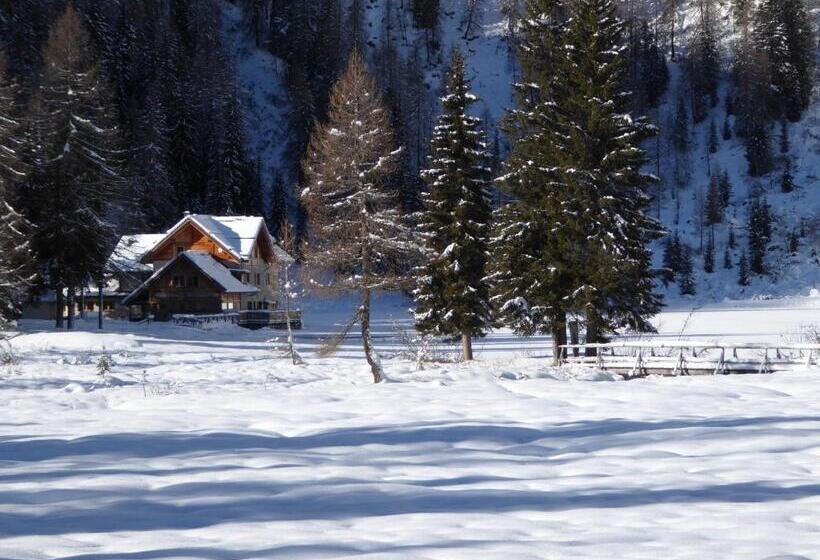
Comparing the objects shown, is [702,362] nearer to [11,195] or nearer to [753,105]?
[11,195]

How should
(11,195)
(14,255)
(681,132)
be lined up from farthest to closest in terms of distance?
1. (681,132)
2. (11,195)
3. (14,255)

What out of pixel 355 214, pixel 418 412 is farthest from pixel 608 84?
pixel 418 412

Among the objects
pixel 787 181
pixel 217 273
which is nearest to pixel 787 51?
pixel 787 181

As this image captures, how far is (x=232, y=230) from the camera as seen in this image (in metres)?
61.5

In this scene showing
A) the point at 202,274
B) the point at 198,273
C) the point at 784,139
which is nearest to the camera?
the point at 202,274

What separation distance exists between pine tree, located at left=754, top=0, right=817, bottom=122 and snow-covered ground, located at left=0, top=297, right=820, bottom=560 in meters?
92.1

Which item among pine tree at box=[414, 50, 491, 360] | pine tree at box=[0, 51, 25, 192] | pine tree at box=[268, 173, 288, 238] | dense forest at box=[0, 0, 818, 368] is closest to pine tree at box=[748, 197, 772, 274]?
dense forest at box=[0, 0, 818, 368]

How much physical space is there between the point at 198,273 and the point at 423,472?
50.1m

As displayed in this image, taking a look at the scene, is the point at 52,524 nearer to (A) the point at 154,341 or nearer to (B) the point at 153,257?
(A) the point at 154,341

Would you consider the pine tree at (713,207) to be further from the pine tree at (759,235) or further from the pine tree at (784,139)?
the pine tree at (784,139)

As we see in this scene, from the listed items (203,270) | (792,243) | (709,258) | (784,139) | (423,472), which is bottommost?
(423,472)

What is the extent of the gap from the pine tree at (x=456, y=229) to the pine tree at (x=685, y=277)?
54059 millimetres

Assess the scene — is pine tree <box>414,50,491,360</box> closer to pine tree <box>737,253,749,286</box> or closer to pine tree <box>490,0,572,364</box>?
pine tree <box>490,0,572,364</box>

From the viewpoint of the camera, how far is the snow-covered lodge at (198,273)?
183 feet
